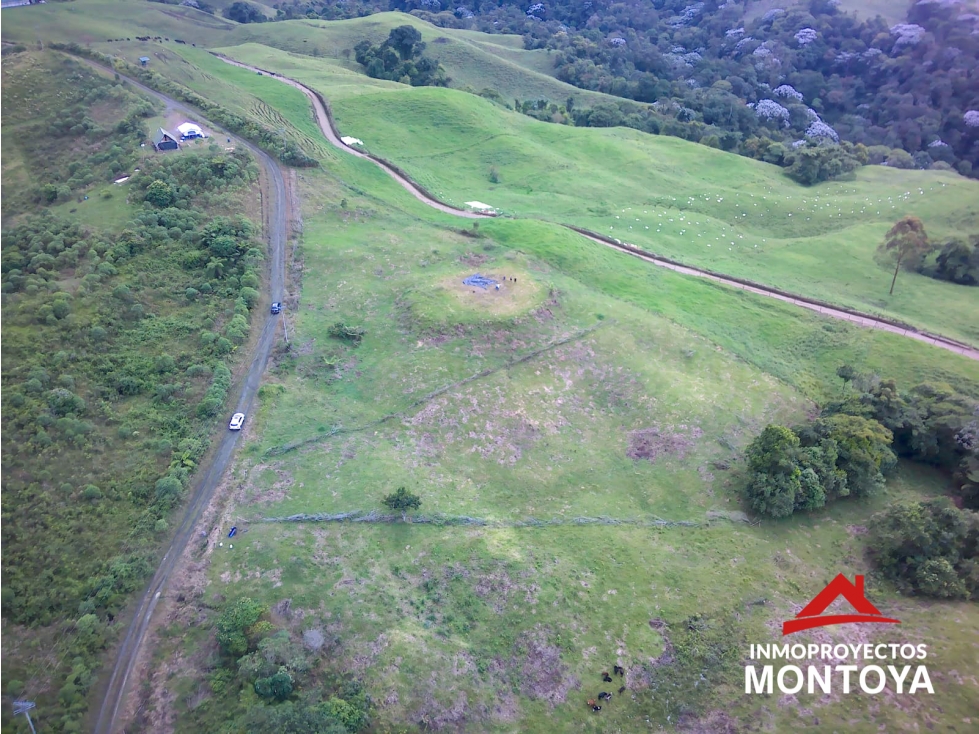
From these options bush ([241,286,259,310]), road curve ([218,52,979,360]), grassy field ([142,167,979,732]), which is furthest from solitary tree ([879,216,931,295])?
bush ([241,286,259,310])

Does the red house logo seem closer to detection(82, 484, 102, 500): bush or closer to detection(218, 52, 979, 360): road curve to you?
detection(218, 52, 979, 360): road curve

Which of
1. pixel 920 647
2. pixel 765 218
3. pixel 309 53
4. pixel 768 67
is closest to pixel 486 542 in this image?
pixel 920 647

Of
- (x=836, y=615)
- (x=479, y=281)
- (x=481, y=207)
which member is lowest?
(x=836, y=615)

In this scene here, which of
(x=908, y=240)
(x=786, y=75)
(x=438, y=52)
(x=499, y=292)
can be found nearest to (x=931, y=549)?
(x=499, y=292)

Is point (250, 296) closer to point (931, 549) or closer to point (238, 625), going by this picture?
point (238, 625)

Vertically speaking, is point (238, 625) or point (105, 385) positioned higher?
point (105, 385)

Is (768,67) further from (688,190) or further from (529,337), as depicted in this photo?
(529,337)

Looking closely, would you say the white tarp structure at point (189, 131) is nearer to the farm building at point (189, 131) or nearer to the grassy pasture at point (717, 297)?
the farm building at point (189, 131)
